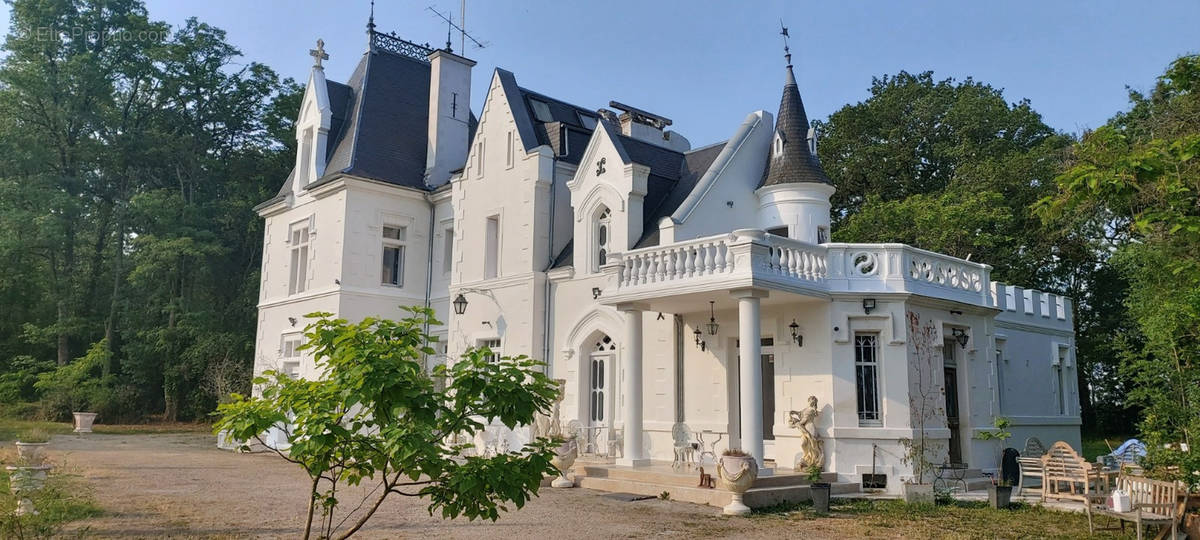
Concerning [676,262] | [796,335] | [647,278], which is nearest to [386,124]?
[647,278]

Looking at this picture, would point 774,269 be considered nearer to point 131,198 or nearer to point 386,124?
point 386,124

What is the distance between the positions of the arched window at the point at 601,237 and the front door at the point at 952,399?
694 cm

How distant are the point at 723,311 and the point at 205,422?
1137 inches

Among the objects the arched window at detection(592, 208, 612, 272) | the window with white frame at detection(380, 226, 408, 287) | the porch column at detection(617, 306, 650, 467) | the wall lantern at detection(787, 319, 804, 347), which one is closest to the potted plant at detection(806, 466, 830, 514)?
the wall lantern at detection(787, 319, 804, 347)

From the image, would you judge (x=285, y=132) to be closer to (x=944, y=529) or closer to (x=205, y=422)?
(x=205, y=422)

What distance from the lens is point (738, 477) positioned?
37.9ft

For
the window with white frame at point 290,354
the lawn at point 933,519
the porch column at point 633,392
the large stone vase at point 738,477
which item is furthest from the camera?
the window with white frame at point 290,354

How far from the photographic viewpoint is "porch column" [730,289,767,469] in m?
13.0

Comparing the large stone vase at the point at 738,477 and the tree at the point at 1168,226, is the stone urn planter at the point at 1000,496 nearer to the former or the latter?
the tree at the point at 1168,226

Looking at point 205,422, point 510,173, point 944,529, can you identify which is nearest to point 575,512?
point 944,529

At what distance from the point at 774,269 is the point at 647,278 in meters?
2.26

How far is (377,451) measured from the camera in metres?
5.50

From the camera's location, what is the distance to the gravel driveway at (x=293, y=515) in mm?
9477

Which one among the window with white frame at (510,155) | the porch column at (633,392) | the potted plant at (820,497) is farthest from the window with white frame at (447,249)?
the potted plant at (820,497)
